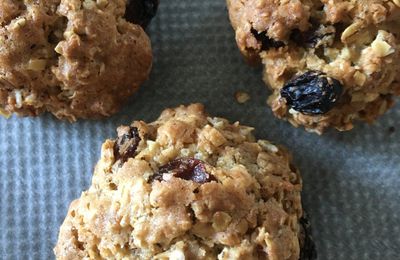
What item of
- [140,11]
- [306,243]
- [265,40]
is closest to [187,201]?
[306,243]

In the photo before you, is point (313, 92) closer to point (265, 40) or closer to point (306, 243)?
point (265, 40)

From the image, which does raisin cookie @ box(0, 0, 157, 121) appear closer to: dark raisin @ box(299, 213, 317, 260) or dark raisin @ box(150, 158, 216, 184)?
dark raisin @ box(150, 158, 216, 184)

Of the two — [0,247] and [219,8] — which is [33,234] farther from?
[219,8]

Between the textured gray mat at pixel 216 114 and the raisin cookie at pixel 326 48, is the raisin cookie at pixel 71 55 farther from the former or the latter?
the raisin cookie at pixel 326 48

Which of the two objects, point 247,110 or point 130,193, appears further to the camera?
point 247,110

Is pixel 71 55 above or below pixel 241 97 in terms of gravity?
above

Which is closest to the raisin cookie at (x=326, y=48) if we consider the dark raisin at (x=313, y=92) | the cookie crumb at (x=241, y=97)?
the dark raisin at (x=313, y=92)

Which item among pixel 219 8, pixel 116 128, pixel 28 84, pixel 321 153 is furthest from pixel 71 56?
pixel 321 153
